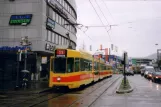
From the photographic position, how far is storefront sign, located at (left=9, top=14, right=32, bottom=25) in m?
40.8

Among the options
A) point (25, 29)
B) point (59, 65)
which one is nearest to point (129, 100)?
point (59, 65)

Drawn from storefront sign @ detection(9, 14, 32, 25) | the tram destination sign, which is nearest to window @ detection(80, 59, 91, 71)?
the tram destination sign

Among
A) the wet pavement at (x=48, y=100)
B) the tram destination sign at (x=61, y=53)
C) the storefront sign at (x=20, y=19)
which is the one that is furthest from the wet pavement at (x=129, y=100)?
the storefront sign at (x=20, y=19)

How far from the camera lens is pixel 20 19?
41125mm

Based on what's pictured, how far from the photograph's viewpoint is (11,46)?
41.4m

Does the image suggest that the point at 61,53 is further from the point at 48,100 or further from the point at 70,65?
the point at 48,100

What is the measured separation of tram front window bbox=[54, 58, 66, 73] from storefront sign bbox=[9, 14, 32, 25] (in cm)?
1817

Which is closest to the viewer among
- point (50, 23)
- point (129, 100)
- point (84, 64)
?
point (129, 100)

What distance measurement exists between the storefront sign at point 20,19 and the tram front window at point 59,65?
1817cm

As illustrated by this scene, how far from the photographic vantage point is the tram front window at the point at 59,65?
23.7m

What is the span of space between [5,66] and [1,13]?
725 centimetres

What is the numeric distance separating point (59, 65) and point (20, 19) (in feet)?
62.9

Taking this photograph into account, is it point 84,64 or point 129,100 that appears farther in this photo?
point 84,64

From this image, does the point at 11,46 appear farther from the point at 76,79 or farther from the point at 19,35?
the point at 76,79
